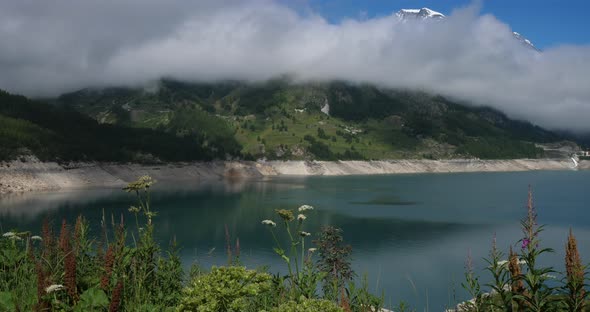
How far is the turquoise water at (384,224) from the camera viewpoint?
42344 millimetres

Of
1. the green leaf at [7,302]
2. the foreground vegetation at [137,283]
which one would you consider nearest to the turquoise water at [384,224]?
the foreground vegetation at [137,283]

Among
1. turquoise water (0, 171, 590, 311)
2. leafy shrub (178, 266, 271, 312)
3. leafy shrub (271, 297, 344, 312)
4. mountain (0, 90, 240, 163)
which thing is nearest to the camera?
leafy shrub (271, 297, 344, 312)

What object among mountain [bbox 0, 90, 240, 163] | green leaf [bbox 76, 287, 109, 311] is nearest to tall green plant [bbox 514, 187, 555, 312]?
green leaf [bbox 76, 287, 109, 311]

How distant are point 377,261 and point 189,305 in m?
44.8

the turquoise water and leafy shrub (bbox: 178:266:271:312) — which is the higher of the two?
leafy shrub (bbox: 178:266:271:312)

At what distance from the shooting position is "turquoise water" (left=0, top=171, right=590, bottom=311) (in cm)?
4234

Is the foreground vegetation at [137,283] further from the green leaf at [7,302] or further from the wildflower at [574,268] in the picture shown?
the wildflower at [574,268]

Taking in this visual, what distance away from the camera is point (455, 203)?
109438 mm

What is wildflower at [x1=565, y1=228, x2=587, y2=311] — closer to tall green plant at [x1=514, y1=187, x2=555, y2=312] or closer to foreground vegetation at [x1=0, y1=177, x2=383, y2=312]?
tall green plant at [x1=514, y1=187, x2=555, y2=312]

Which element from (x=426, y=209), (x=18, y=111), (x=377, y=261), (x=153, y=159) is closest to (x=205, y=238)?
(x=377, y=261)

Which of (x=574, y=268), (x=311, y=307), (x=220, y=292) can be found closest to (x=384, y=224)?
(x=574, y=268)

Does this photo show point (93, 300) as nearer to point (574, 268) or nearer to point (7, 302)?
point (7, 302)

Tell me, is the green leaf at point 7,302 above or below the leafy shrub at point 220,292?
below

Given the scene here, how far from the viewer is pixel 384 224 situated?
2960 inches
